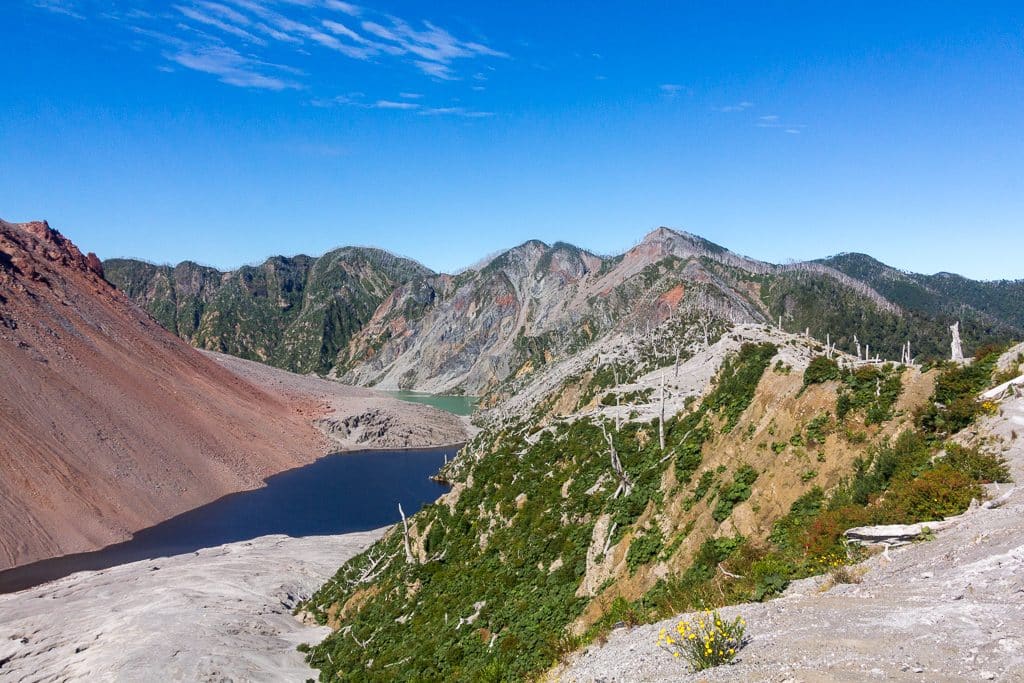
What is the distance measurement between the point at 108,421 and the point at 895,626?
89.0 metres

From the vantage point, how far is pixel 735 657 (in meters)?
9.23

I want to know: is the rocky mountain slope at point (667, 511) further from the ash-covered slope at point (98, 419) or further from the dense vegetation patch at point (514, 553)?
the ash-covered slope at point (98, 419)

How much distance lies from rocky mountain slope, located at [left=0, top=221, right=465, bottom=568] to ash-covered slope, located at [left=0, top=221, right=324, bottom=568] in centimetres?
17

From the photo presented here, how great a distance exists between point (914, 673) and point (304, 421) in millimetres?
127905

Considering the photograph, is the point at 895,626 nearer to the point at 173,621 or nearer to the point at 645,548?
the point at 645,548

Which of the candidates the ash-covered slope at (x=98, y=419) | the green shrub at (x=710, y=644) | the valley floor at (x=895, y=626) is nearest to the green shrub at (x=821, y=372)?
the valley floor at (x=895, y=626)

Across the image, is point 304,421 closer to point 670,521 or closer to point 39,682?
point 39,682

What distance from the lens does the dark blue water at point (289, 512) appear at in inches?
2314

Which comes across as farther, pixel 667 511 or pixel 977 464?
pixel 667 511

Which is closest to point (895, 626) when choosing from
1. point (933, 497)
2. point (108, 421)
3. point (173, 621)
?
point (933, 497)

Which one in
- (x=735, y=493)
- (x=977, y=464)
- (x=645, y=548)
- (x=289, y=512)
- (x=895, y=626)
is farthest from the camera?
(x=289, y=512)

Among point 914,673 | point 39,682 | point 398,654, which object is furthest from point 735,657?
point 39,682

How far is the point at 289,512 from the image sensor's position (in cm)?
7631

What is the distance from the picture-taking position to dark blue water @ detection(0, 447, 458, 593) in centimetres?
5878
